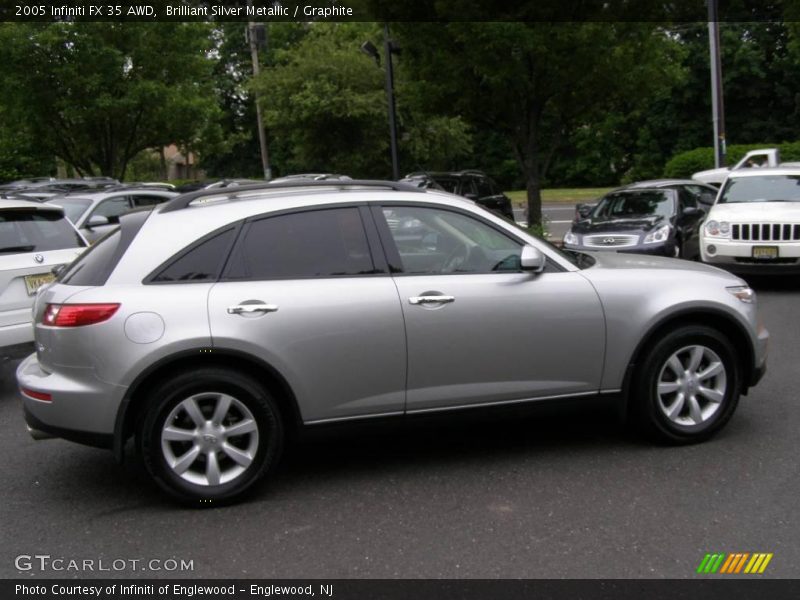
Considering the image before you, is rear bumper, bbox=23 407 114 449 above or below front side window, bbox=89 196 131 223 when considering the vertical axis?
below

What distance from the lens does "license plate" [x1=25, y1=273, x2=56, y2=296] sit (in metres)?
7.19

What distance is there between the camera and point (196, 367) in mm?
4535

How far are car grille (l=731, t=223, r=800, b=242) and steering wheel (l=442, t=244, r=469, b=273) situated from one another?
25.0 ft

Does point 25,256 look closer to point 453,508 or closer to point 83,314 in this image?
point 83,314

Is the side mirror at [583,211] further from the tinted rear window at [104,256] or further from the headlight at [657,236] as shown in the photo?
the tinted rear window at [104,256]

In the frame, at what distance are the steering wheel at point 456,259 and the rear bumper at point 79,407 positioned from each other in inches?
75.9

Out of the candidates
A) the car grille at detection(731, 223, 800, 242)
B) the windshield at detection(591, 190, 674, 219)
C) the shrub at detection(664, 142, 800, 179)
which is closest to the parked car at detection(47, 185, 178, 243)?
the windshield at detection(591, 190, 674, 219)

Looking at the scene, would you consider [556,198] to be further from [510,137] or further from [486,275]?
[486,275]

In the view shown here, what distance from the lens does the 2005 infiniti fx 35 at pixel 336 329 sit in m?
4.46

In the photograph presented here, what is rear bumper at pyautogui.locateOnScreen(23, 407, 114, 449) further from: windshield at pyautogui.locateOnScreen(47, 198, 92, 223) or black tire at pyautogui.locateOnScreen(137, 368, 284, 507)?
windshield at pyautogui.locateOnScreen(47, 198, 92, 223)

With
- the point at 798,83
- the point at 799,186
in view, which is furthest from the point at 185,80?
the point at 798,83

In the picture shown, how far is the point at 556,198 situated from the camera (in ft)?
125

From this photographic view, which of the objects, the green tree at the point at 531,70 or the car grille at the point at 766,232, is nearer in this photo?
the car grille at the point at 766,232

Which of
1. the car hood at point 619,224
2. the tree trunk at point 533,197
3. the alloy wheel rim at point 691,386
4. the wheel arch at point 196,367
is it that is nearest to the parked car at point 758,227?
the car hood at point 619,224
